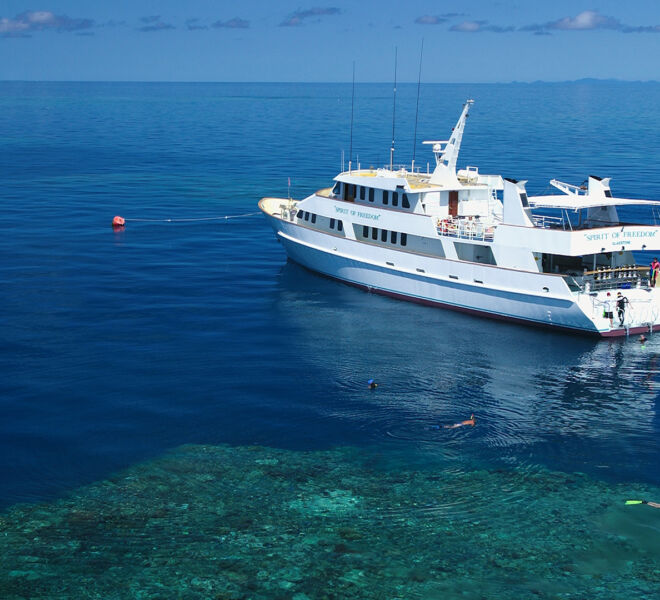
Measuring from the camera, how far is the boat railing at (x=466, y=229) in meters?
39.9

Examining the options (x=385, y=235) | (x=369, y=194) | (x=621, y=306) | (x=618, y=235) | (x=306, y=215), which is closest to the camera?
(x=621, y=306)

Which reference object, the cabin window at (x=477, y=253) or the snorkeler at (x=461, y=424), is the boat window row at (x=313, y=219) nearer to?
the cabin window at (x=477, y=253)

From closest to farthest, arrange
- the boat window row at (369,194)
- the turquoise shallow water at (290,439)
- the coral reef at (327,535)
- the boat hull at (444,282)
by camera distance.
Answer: the coral reef at (327,535)
the turquoise shallow water at (290,439)
the boat hull at (444,282)
the boat window row at (369,194)

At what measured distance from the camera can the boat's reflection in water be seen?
Result: 25.8m

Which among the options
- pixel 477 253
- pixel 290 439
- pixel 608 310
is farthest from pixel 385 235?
pixel 290 439

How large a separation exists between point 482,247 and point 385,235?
595cm

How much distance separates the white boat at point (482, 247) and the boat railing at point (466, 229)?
74mm

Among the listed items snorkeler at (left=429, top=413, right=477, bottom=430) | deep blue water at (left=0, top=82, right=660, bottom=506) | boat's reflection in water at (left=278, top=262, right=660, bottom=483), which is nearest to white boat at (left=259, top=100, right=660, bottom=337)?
deep blue water at (left=0, top=82, right=660, bottom=506)

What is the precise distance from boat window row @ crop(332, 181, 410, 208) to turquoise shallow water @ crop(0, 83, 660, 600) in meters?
5.43


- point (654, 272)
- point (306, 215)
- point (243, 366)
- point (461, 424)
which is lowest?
point (461, 424)

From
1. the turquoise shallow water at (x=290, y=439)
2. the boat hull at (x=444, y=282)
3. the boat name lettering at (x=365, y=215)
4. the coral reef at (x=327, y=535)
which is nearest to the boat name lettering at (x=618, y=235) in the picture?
the boat hull at (x=444, y=282)

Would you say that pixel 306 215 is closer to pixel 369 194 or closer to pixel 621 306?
pixel 369 194

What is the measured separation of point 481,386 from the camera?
101 ft

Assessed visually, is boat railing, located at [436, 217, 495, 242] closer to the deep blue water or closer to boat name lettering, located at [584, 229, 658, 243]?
the deep blue water
